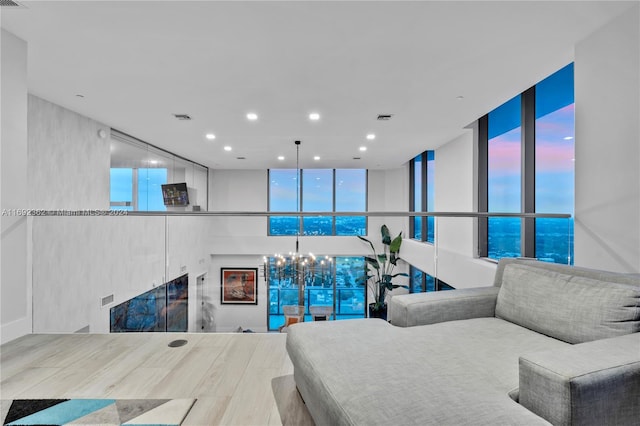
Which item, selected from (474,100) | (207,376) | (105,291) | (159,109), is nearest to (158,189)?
(159,109)

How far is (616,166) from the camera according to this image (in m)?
2.16

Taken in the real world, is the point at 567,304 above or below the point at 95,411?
above

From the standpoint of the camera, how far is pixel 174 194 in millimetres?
6418

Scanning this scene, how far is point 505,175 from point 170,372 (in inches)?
174

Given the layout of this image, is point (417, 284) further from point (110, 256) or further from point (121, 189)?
point (121, 189)

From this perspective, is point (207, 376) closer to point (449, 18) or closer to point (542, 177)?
point (449, 18)

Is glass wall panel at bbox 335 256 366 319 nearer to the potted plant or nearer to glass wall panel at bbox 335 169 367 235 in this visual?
the potted plant

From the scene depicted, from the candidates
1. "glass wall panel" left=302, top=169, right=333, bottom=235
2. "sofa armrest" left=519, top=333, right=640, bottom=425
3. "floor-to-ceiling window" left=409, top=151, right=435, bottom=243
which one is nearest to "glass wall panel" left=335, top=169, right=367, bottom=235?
"glass wall panel" left=302, top=169, right=333, bottom=235

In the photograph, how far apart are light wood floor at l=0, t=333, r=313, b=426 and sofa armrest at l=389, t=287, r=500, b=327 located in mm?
708

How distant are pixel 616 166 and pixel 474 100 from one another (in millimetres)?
1755

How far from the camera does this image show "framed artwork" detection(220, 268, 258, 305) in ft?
8.53

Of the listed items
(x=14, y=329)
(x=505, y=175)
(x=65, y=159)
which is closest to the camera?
(x=14, y=329)

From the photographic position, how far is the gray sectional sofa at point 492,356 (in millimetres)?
947

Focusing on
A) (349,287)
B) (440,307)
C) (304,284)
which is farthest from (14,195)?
(440,307)
